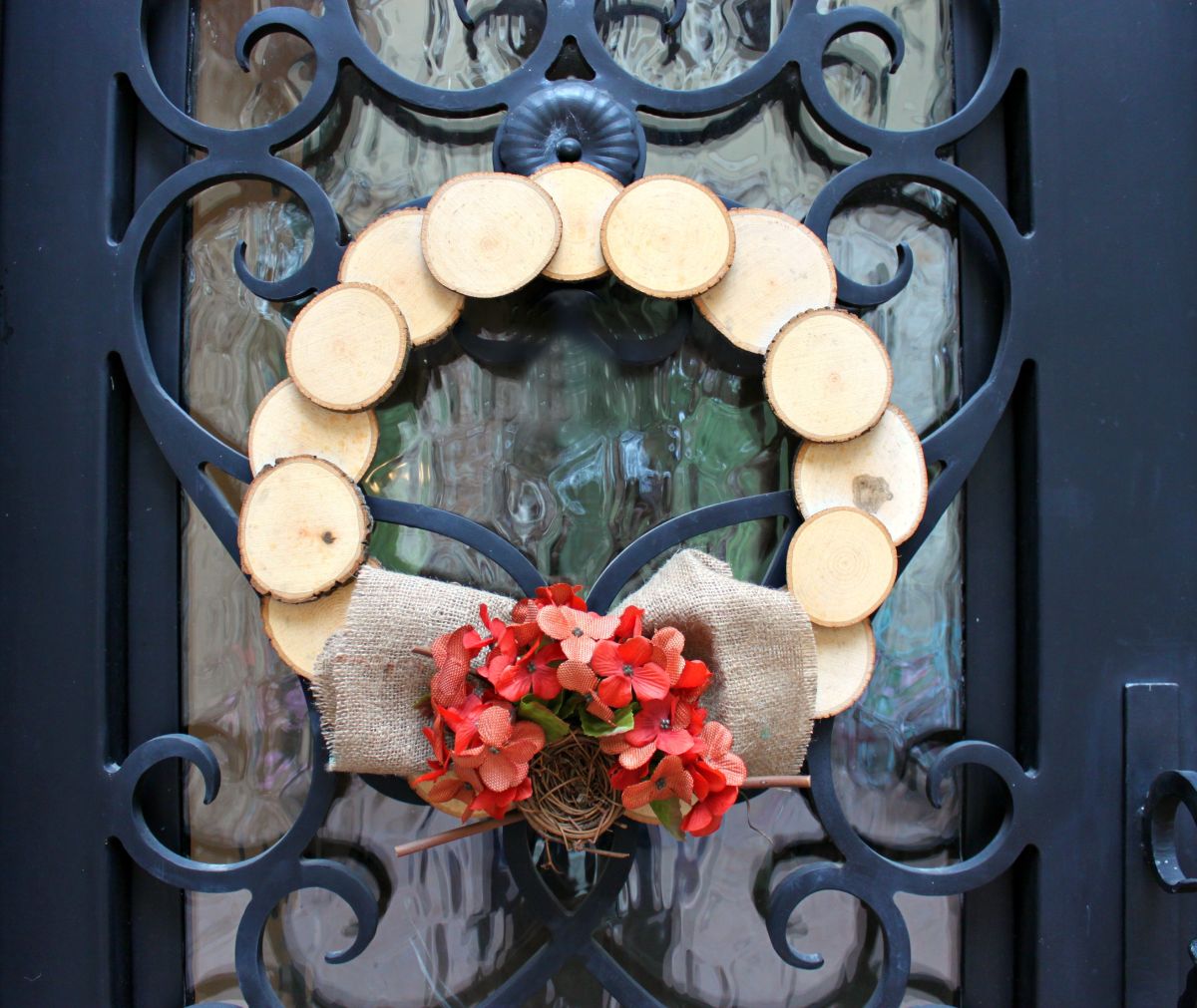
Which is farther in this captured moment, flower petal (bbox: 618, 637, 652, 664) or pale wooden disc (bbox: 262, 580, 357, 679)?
pale wooden disc (bbox: 262, 580, 357, 679)

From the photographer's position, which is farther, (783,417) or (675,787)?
(783,417)

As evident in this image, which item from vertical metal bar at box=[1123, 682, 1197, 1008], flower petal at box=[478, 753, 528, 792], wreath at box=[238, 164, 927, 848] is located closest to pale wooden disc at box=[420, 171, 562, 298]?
wreath at box=[238, 164, 927, 848]

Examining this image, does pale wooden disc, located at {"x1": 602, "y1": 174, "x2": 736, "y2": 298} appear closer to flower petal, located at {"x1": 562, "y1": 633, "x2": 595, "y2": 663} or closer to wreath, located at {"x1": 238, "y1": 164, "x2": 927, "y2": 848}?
wreath, located at {"x1": 238, "y1": 164, "x2": 927, "y2": 848}

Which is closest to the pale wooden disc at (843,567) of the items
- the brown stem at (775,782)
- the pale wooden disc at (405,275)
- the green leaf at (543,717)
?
the brown stem at (775,782)

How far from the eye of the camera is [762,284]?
0.75m

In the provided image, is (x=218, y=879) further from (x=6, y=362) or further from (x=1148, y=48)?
(x=1148, y=48)

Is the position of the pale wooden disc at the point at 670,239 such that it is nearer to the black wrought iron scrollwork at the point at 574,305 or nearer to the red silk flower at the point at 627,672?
the black wrought iron scrollwork at the point at 574,305

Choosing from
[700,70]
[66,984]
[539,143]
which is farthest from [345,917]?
[700,70]

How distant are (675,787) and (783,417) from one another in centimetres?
31

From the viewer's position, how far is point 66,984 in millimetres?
776

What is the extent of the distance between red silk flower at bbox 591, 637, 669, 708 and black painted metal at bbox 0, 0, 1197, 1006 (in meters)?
0.15

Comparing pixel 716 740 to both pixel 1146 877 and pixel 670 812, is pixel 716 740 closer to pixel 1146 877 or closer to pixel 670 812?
pixel 670 812

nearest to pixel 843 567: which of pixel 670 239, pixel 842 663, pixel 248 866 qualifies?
pixel 842 663

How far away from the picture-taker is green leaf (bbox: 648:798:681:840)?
64 centimetres
